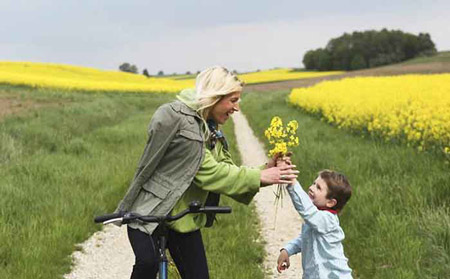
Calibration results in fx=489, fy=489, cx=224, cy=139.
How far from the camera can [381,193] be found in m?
5.76

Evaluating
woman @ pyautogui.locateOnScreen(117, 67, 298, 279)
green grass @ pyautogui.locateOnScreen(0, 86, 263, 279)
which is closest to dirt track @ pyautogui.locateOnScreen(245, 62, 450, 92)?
A: green grass @ pyautogui.locateOnScreen(0, 86, 263, 279)

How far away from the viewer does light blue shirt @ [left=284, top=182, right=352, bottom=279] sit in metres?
2.72

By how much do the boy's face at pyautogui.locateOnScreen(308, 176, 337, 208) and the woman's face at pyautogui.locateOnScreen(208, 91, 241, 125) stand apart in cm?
74

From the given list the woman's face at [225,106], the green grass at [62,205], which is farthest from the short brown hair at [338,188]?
the green grass at [62,205]

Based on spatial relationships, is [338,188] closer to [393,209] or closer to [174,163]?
[174,163]

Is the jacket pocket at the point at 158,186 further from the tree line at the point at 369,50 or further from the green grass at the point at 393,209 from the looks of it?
the tree line at the point at 369,50

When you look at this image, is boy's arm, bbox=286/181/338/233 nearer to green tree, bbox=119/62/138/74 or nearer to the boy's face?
the boy's face

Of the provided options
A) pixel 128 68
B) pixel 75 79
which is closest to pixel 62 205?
pixel 75 79

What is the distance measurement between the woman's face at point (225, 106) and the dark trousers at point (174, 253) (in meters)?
0.67

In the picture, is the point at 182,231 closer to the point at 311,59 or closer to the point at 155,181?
the point at 155,181

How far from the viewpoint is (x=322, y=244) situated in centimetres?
286

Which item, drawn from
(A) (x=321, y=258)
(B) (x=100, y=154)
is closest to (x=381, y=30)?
(B) (x=100, y=154)

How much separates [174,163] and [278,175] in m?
0.53

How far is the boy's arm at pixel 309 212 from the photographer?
2652mm
